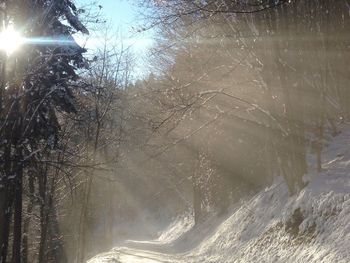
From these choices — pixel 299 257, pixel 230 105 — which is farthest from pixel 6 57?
pixel 230 105

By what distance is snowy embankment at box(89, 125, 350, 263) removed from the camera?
9.47 metres

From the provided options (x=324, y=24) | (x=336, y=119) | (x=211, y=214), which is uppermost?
(x=324, y=24)

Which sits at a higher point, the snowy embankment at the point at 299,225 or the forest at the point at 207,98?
the forest at the point at 207,98

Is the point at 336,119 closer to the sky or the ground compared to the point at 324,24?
closer to the ground

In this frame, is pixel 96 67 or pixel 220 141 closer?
pixel 220 141

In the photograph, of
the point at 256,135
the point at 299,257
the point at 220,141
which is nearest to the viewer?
the point at 299,257

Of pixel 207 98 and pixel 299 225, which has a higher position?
pixel 207 98

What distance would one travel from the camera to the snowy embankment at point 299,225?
9.47m

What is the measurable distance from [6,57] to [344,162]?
8.33 meters

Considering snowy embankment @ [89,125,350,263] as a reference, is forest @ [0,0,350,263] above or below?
above

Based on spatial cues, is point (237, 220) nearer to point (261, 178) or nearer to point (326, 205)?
point (261, 178)

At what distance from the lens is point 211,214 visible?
24.7 metres

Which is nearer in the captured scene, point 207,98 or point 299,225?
point 299,225

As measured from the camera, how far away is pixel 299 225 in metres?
11.3
